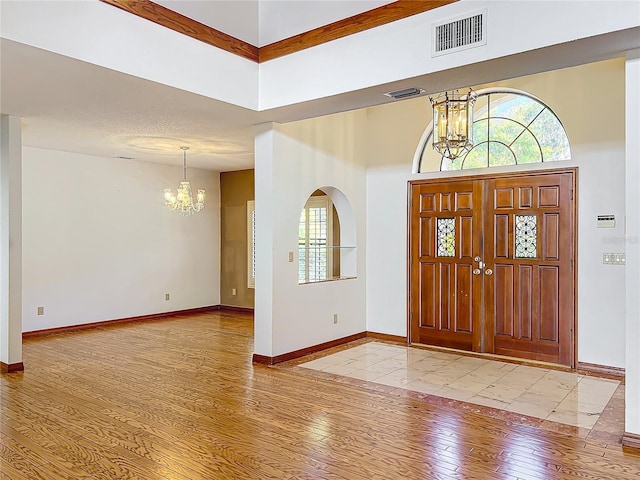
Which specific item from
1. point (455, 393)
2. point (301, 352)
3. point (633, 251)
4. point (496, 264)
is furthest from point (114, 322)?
point (633, 251)

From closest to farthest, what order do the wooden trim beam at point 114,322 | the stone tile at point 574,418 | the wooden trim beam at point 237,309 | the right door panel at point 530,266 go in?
the stone tile at point 574,418
the right door panel at point 530,266
the wooden trim beam at point 114,322
the wooden trim beam at point 237,309

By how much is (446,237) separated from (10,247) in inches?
186

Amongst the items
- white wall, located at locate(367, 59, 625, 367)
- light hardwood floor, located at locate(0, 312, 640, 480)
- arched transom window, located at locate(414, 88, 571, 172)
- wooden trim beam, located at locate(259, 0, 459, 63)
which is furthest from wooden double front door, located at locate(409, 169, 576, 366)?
wooden trim beam, located at locate(259, 0, 459, 63)

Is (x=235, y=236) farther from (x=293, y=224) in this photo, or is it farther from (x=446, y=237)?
(x=446, y=237)

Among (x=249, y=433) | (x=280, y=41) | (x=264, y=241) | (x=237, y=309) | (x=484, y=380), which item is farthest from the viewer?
(x=237, y=309)

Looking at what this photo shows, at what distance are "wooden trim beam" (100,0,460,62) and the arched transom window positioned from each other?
2332mm

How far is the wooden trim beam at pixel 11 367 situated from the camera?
486 cm

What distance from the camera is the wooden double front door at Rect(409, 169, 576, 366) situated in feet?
17.1

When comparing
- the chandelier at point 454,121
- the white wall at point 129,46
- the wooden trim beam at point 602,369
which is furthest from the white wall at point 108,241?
the wooden trim beam at point 602,369

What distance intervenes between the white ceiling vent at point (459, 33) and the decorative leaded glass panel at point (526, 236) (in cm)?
259

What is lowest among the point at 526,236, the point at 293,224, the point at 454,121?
the point at 526,236

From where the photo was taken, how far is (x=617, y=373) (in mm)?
4816

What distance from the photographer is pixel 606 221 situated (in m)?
4.89

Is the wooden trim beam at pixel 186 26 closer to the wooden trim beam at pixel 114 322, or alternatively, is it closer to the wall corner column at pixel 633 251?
the wall corner column at pixel 633 251
